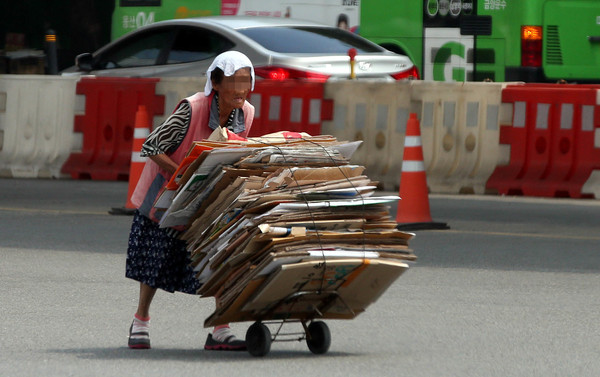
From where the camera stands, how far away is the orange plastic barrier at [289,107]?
15.3 meters

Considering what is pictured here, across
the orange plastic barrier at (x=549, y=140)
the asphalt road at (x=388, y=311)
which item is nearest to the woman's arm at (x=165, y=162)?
the asphalt road at (x=388, y=311)

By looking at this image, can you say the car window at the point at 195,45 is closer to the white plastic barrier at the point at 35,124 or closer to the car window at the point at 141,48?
the car window at the point at 141,48

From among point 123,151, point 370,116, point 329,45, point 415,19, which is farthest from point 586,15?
point 123,151

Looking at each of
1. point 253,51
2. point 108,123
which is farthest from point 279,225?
point 253,51

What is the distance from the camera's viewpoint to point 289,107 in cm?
1542

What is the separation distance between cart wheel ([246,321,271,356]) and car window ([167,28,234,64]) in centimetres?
1126

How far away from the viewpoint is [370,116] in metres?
15.0

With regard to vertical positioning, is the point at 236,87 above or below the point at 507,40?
below

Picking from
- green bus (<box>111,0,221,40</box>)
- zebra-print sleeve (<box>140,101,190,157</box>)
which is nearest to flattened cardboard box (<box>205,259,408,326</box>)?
zebra-print sleeve (<box>140,101,190,157</box>)

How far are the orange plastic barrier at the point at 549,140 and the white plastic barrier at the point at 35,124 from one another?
5.04m

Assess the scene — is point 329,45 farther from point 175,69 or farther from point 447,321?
point 447,321

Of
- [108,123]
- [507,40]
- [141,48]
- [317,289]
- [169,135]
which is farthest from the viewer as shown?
[507,40]

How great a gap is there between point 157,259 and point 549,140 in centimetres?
788

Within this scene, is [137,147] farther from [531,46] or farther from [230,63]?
[531,46]
